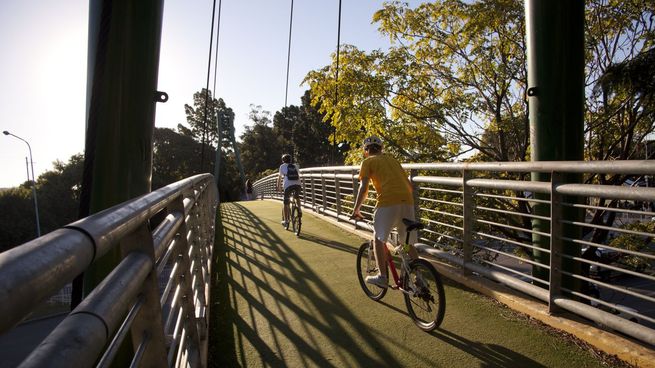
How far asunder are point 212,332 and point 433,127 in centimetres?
790

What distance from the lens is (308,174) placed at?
11.9 metres

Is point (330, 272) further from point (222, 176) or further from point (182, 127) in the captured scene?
point (182, 127)

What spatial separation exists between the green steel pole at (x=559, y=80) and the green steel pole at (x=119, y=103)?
135 inches

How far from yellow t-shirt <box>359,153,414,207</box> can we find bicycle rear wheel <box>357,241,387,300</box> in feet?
2.92

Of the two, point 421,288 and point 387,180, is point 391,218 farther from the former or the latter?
point 421,288

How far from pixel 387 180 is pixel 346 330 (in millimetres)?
1407

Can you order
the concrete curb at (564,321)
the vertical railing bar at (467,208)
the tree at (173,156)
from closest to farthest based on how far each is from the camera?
the concrete curb at (564,321) → the vertical railing bar at (467,208) → the tree at (173,156)

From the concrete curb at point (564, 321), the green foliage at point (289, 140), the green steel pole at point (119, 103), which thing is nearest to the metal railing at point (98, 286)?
the green steel pole at point (119, 103)

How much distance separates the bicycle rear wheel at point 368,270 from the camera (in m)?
4.59

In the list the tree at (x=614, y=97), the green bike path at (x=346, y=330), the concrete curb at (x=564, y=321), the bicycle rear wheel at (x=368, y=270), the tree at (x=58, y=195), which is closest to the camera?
the concrete curb at (x=564, y=321)

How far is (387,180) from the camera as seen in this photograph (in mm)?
4168

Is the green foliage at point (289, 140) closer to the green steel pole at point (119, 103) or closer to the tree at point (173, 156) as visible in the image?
the tree at point (173, 156)

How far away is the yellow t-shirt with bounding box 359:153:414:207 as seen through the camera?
413 centimetres

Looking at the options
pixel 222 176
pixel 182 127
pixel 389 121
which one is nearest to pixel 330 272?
pixel 389 121
